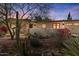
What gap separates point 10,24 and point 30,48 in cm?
33

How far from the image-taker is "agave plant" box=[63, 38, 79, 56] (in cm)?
228

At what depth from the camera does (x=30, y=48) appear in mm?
2312

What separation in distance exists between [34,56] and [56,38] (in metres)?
0.30

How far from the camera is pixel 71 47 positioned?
229cm

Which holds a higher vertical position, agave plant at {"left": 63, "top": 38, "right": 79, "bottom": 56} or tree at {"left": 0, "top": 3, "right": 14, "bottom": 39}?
tree at {"left": 0, "top": 3, "right": 14, "bottom": 39}

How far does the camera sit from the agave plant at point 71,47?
7.49 feet

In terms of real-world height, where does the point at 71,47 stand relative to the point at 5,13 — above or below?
below

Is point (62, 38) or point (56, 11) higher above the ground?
point (56, 11)

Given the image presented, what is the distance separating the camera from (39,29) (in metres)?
2.31

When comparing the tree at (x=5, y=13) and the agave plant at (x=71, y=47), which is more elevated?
the tree at (x=5, y=13)

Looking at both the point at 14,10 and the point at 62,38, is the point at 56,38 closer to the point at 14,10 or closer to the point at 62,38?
the point at 62,38

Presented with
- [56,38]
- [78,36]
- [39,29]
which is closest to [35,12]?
[39,29]

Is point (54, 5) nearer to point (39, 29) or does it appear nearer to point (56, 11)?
point (56, 11)

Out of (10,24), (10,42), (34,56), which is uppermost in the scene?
(10,24)
